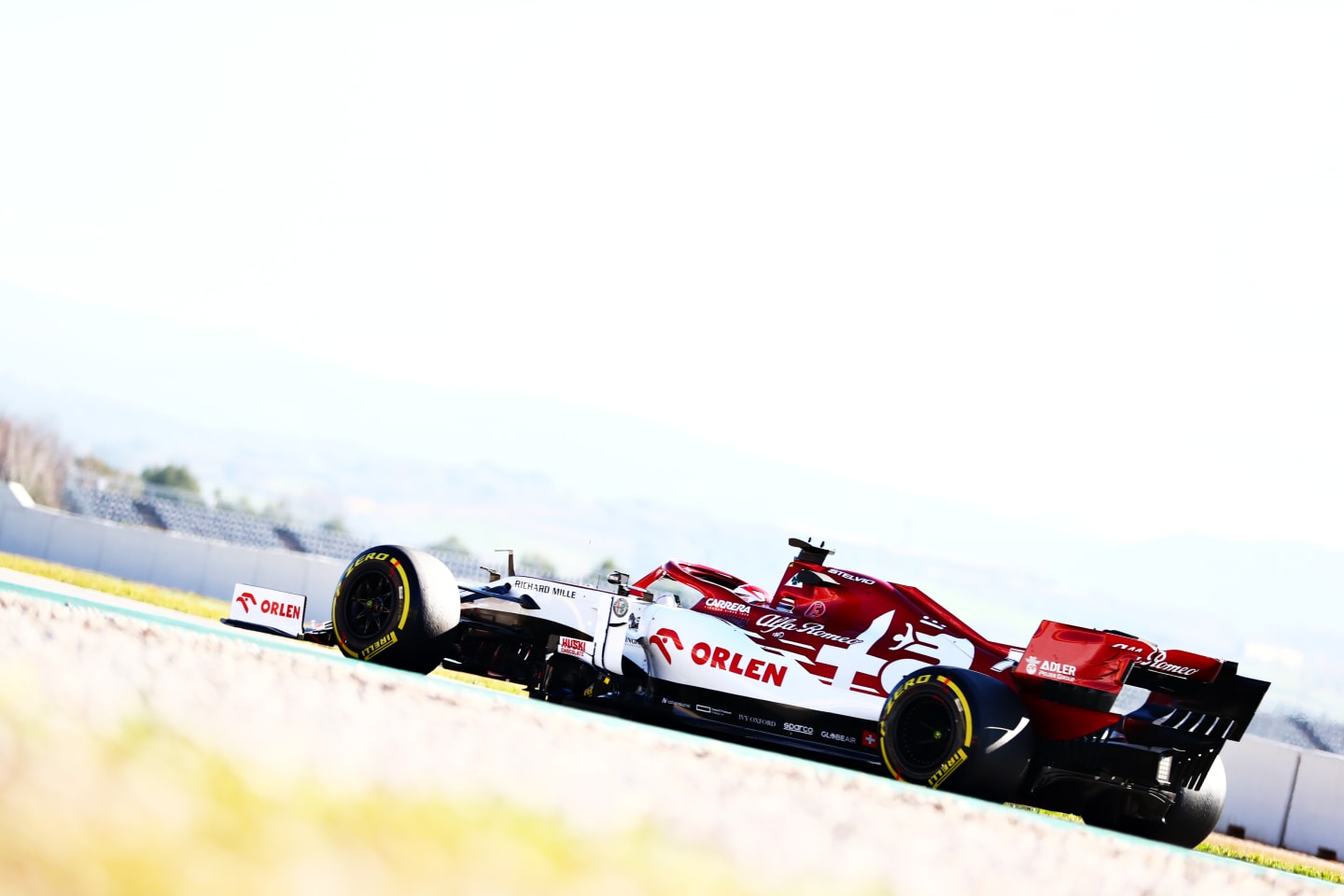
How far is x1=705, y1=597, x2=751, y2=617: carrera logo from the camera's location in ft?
35.0

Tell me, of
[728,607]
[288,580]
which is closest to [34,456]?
[288,580]

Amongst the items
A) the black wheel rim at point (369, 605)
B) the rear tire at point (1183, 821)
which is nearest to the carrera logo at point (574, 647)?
the black wheel rim at point (369, 605)

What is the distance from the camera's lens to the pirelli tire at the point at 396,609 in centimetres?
1060

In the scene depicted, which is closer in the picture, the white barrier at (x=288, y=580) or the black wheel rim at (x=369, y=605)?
the black wheel rim at (x=369, y=605)

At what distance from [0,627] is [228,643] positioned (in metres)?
1.81

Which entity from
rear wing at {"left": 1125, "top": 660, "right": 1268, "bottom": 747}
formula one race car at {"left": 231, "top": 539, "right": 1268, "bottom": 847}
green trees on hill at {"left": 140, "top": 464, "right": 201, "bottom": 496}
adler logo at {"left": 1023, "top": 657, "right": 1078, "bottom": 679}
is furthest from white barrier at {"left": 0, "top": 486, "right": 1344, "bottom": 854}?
green trees on hill at {"left": 140, "top": 464, "right": 201, "bottom": 496}

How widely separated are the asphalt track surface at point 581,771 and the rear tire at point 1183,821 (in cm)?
153

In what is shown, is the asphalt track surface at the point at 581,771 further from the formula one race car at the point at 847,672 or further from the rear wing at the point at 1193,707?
the rear wing at the point at 1193,707

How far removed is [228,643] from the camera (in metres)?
8.45

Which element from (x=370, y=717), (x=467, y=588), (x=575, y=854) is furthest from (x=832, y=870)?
(x=467, y=588)

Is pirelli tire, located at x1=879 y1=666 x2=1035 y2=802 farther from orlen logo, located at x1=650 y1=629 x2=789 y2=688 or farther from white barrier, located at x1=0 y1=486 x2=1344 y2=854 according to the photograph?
white barrier, located at x1=0 y1=486 x2=1344 y2=854

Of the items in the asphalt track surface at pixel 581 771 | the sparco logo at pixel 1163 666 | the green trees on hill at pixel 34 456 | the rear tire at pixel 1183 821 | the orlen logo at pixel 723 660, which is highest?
the sparco logo at pixel 1163 666

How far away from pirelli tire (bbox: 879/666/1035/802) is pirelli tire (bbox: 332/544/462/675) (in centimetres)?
332

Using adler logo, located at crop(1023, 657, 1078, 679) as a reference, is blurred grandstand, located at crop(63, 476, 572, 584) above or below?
below
